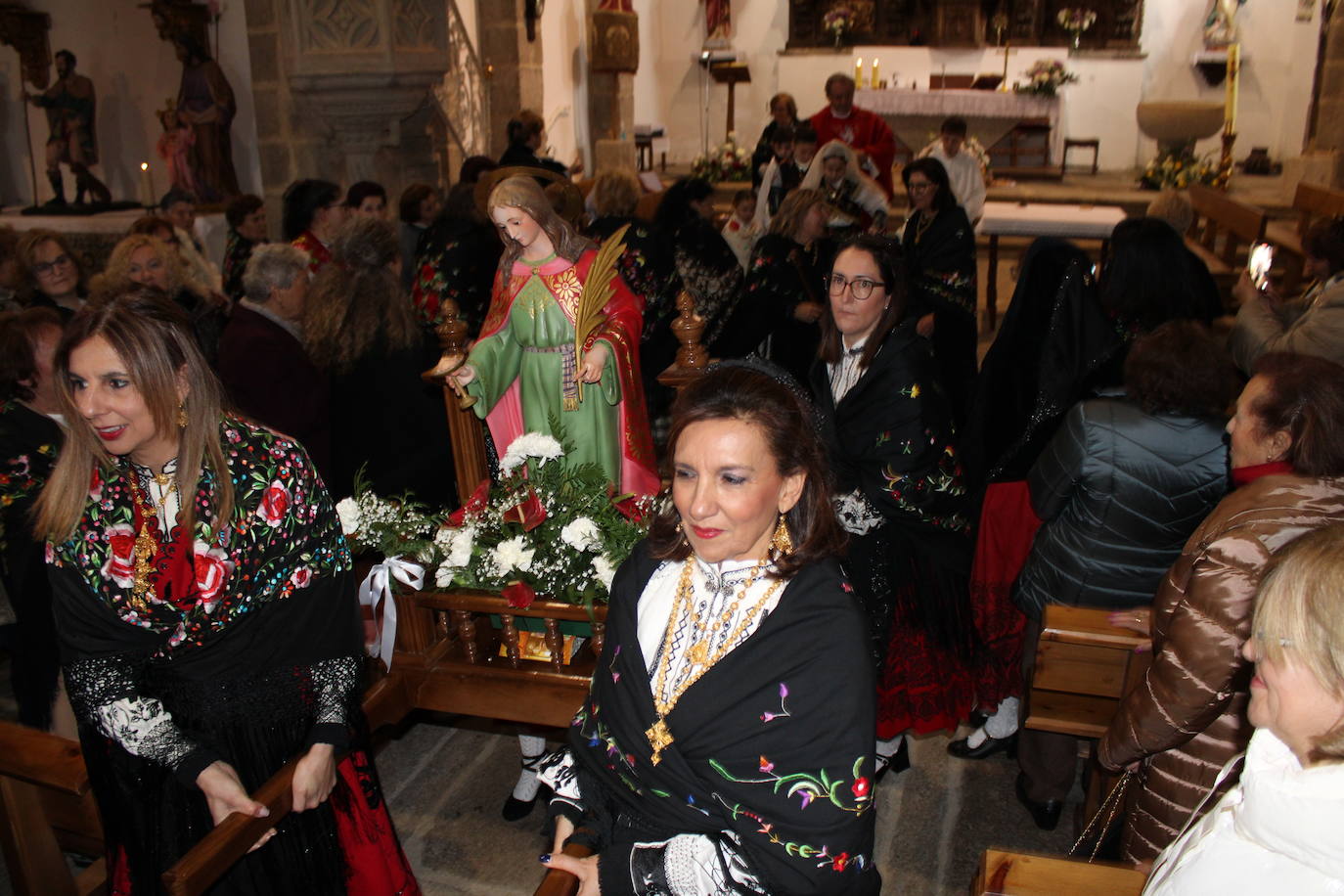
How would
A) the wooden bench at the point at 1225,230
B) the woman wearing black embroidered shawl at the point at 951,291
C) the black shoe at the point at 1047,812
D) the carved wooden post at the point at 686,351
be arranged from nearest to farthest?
the black shoe at the point at 1047,812, the carved wooden post at the point at 686,351, the woman wearing black embroidered shawl at the point at 951,291, the wooden bench at the point at 1225,230

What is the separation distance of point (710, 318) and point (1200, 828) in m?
4.60

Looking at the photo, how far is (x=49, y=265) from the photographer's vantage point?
460 centimetres

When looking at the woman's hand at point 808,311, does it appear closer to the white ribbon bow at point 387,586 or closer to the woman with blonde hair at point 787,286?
the woman with blonde hair at point 787,286

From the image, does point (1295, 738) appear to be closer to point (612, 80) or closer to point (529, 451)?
point (529, 451)

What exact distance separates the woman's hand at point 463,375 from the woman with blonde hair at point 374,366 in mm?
562

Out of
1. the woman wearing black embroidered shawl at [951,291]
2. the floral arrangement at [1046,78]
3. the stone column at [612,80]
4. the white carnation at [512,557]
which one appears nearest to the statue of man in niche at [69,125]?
the stone column at [612,80]

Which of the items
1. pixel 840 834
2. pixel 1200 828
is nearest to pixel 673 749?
pixel 840 834

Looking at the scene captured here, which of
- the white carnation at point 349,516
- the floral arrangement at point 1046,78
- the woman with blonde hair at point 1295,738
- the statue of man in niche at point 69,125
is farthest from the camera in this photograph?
the floral arrangement at point 1046,78

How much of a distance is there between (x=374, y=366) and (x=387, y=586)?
1.52 meters

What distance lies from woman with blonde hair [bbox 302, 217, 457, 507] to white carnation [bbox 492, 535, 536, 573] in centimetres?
135

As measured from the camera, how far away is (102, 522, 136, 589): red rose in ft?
6.86

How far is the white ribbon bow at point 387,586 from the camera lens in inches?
110

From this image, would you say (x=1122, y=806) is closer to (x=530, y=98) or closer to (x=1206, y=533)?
(x=1206, y=533)

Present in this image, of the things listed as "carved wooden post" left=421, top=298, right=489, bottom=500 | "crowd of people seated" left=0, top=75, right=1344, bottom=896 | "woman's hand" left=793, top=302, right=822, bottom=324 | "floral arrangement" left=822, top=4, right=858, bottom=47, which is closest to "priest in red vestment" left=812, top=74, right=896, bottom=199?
"woman's hand" left=793, top=302, right=822, bottom=324
